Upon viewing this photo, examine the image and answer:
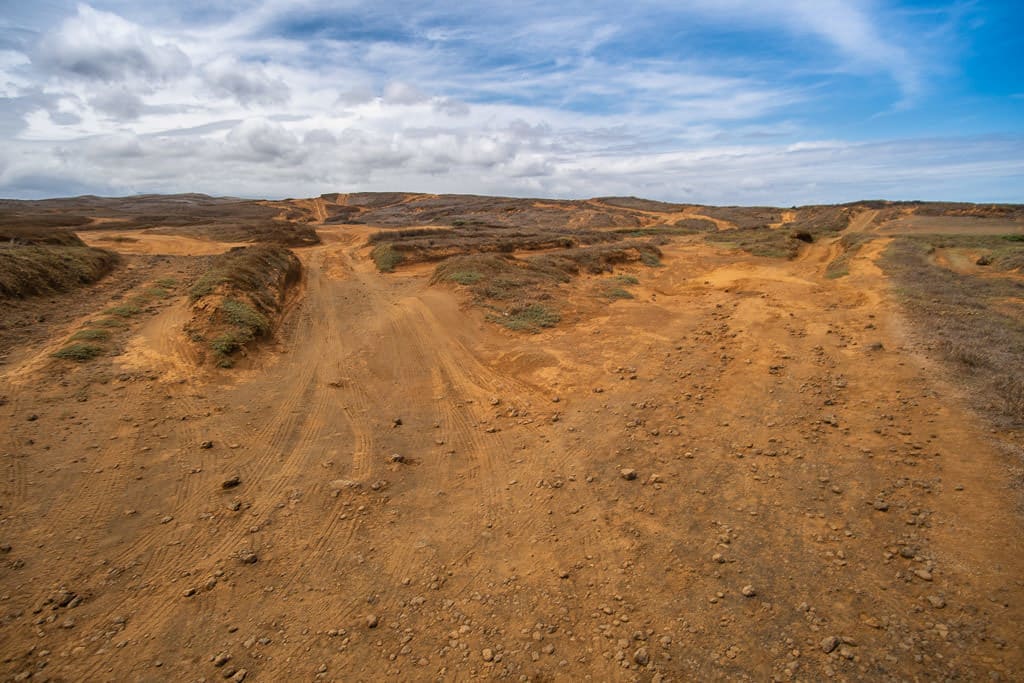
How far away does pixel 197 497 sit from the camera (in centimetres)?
623

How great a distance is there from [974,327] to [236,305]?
1828cm

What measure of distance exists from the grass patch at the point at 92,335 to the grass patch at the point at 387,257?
13511mm

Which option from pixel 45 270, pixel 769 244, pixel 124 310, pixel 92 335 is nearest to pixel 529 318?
pixel 92 335

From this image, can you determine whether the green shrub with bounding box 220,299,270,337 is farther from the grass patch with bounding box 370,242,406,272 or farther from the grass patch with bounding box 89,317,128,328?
the grass patch with bounding box 370,242,406,272

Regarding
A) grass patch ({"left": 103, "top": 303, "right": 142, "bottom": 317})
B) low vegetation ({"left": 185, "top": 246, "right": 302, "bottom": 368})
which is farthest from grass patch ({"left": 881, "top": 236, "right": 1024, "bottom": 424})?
grass patch ({"left": 103, "top": 303, "right": 142, "bottom": 317})

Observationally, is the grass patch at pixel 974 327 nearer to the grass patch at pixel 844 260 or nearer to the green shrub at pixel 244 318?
the grass patch at pixel 844 260

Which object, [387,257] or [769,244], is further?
[769,244]

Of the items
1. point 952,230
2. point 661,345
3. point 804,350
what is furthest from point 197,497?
point 952,230

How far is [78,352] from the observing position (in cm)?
988

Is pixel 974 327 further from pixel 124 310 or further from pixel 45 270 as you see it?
pixel 45 270

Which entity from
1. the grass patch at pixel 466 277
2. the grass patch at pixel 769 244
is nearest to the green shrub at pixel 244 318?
the grass patch at pixel 466 277

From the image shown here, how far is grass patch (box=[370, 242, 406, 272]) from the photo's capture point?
2425cm

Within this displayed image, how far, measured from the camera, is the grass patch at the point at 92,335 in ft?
35.1

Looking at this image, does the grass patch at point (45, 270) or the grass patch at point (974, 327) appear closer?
the grass patch at point (974, 327)
